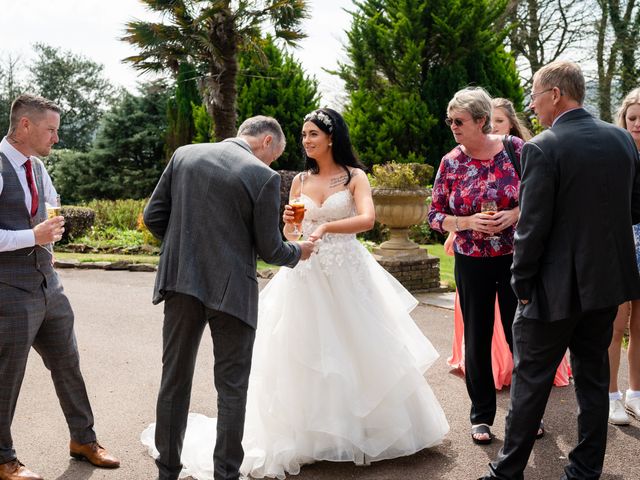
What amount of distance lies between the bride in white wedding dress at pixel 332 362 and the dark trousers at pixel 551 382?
0.68 meters

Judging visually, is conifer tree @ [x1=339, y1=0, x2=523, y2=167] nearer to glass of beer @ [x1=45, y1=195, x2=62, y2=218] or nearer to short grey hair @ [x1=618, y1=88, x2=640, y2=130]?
short grey hair @ [x1=618, y1=88, x2=640, y2=130]

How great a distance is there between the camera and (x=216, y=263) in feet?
9.59

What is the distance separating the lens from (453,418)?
14.1ft

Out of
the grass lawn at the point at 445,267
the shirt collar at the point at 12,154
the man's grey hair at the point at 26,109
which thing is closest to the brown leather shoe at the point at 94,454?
the shirt collar at the point at 12,154

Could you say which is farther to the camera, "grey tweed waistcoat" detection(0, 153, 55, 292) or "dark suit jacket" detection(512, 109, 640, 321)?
"grey tweed waistcoat" detection(0, 153, 55, 292)

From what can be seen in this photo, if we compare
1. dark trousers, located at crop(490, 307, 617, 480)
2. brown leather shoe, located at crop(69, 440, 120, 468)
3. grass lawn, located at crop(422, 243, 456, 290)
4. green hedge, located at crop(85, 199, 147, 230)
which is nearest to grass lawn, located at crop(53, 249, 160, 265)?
green hedge, located at crop(85, 199, 147, 230)

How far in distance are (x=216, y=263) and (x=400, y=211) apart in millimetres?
6236

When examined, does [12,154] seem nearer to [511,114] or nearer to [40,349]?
[40,349]

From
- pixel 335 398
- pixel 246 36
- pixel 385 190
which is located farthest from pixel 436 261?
pixel 246 36

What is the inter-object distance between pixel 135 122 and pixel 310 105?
10.1 meters

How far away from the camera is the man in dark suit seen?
2.81 meters

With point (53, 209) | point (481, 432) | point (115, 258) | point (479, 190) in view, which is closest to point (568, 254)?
point (479, 190)

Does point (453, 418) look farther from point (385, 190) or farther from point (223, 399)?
point (385, 190)

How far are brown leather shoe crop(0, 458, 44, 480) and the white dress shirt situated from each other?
1.20m
